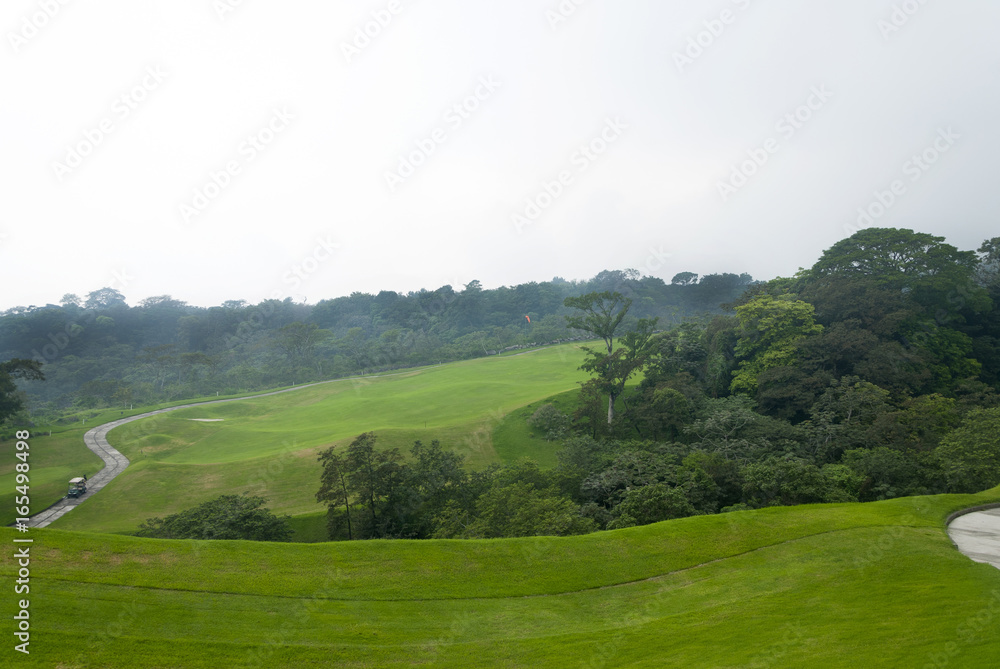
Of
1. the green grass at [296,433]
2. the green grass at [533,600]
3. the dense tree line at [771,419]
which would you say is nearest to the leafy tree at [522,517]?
the dense tree line at [771,419]

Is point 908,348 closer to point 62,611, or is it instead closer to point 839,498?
point 839,498

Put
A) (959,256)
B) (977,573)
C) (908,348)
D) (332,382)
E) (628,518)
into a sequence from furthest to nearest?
(332,382) < (959,256) < (908,348) < (628,518) < (977,573)

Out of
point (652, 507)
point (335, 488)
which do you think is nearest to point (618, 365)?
point (652, 507)

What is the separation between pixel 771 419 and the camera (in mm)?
26172

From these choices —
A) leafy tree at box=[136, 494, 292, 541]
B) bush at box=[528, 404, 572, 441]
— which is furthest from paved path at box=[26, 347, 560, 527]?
bush at box=[528, 404, 572, 441]

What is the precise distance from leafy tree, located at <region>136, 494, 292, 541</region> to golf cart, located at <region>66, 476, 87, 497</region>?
1158cm

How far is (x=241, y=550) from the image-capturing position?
10883mm

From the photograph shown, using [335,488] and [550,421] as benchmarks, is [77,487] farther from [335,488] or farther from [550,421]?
[550,421]

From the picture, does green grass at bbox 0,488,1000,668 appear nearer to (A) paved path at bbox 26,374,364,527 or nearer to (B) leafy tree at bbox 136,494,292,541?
(B) leafy tree at bbox 136,494,292,541

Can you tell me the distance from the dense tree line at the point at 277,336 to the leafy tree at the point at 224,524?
37.1 metres

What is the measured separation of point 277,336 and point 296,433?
47.0 meters

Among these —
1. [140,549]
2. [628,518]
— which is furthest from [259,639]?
[628,518]

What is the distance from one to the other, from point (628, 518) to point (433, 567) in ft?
22.1

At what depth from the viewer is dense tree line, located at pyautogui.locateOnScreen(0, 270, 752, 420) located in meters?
68.4
